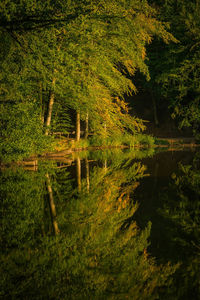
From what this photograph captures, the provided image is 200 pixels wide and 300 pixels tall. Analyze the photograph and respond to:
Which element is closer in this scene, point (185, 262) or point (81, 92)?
point (185, 262)

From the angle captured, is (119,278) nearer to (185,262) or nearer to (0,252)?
(185,262)

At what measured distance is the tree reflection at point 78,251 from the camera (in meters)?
3.67

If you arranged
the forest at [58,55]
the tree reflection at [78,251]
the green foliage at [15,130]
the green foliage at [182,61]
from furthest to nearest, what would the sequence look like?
the green foliage at [182,61] → the green foliage at [15,130] → the forest at [58,55] → the tree reflection at [78,251]

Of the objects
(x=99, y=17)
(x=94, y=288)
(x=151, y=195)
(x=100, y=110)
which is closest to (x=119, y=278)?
(x=94, y=288)

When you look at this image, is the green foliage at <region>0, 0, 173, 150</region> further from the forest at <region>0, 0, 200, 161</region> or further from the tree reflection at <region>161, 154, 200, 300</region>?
the tree reflection at <region>161, 154, 200, 300</region>

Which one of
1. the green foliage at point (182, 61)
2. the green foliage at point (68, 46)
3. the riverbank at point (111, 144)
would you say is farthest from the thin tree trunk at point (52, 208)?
the green foliage at point (182, 61)

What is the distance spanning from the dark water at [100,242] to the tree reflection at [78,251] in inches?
0.4

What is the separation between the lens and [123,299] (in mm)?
3408

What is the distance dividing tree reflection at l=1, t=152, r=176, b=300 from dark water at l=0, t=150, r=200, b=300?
0.4 inches

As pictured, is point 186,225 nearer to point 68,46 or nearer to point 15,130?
point 68,46

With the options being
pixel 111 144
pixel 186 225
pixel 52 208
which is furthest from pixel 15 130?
pixel 111 144

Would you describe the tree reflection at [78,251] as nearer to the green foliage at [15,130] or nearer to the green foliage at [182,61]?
the green foliage at [15,130]

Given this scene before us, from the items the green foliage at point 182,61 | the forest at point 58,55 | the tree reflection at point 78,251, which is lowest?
the tree reflection at point 78,251

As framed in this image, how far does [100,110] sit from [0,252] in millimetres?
16242
